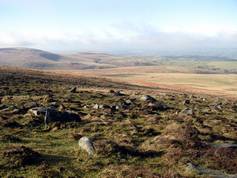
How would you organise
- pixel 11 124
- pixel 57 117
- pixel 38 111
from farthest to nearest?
pixel 38 111, pixel 57 117, pixel 11 124

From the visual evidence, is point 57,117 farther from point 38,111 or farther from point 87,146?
point 87,146

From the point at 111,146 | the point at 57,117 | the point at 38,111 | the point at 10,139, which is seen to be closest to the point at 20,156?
the point at 111,146

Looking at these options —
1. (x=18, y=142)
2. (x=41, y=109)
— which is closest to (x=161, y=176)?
(x=18, y=142)

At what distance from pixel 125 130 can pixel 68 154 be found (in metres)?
8.06

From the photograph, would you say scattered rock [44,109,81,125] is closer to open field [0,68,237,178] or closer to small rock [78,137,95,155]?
open field [0,68,237,178]

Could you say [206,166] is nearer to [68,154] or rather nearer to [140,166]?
[140,166]

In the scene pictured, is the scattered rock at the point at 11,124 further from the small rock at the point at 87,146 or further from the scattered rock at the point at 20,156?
the scattered rock at the point at 20,156

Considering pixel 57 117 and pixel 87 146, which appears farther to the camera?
pixel 57 117

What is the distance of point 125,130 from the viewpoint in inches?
1081

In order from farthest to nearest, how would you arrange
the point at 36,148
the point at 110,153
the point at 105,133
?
the point at 105,133
the point at 36,148
the point at 110,153

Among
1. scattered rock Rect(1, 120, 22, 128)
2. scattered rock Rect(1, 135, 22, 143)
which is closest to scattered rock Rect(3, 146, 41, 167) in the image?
scattered rock Rect(1, 135, 22, 143)

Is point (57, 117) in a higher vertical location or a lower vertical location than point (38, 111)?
lower

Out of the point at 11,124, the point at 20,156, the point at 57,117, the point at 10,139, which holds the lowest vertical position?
the point at 11,124

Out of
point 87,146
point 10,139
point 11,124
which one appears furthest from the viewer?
point 11,124
